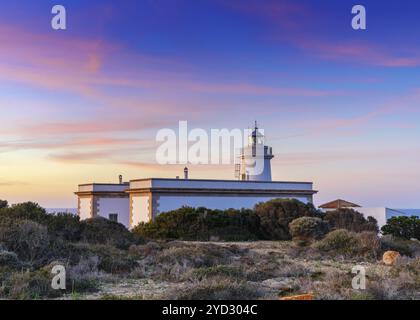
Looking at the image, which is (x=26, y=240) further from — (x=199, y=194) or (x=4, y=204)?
(x=199, y=194)

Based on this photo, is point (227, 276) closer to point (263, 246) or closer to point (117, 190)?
point (263, 246)

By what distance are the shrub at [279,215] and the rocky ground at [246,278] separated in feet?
27.4

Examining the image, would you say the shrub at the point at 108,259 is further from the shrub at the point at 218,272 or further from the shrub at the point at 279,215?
the shrub at the point at 279,215

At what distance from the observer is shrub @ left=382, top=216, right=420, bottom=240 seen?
2366 cm

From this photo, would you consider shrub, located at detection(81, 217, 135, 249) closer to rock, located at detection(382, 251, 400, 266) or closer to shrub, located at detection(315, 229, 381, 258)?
shrub, located at detection(315, 229, 381, 258)

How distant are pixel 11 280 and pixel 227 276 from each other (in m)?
3.16

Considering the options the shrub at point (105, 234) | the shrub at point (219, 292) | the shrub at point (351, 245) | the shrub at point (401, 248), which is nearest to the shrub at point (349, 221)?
the shrub at point (401, 248)

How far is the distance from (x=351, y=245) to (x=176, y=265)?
5.75 m

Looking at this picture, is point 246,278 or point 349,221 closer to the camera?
point 246,278

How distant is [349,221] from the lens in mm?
23594

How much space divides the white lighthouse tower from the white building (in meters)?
0.12

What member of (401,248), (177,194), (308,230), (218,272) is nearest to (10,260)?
(218,272)
